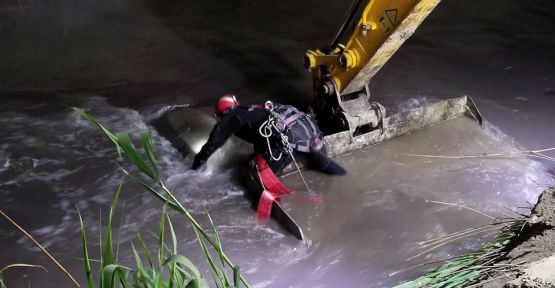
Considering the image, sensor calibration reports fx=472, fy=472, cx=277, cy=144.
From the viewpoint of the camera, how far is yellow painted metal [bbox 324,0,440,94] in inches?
168

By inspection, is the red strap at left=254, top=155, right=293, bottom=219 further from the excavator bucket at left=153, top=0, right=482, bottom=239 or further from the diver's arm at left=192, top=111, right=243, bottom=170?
the diver's arm at left=192, top=111, right=243, bottom=170

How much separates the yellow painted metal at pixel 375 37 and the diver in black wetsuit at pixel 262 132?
0.74 metres

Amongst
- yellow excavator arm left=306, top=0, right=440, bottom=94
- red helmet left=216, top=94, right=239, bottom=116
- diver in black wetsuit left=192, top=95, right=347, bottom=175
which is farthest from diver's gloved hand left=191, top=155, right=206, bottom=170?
yellow excavator arm left=306, top=0, right=440, bottom=94

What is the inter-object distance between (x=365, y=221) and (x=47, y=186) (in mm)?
3315

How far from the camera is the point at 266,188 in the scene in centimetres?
455

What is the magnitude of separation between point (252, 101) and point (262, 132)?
2.10 metres

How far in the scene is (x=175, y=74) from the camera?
719 centimetres

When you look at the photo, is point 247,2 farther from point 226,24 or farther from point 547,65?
point 547,65

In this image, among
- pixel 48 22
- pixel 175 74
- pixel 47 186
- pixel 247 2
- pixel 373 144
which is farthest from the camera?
pixel 247 2

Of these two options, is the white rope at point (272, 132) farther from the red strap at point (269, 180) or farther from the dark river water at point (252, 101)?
the dark river water at point (252, 101)

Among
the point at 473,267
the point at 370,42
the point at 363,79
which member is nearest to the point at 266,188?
the point at 363,79

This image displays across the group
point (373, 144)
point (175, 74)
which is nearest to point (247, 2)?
point (175, 74)

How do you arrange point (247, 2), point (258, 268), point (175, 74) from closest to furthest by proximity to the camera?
point (258, 268) → point (175, 74) → point (247, 2)

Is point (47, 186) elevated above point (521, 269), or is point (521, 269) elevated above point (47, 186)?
point (521, 269)
